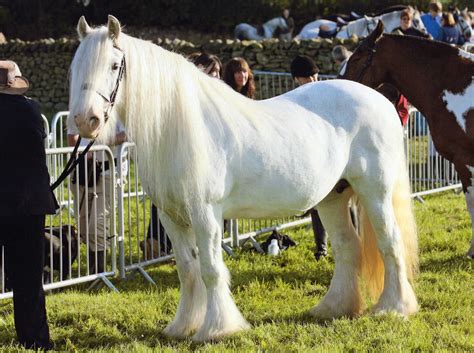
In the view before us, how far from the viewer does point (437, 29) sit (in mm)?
15680

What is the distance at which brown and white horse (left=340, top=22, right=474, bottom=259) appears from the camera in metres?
6.93

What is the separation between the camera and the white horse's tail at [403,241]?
218 inches

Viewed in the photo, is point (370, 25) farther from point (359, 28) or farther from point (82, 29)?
point (82, 29)

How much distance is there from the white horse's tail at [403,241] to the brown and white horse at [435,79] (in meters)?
1.59

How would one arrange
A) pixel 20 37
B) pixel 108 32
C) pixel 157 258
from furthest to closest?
pixel 20 37
pixel 157 258
pixel 108 32

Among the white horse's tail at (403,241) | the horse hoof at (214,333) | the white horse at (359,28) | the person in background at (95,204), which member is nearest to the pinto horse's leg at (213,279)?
the horse hoof at (214,333)

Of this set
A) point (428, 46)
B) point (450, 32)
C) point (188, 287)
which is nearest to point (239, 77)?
point (428, 46)

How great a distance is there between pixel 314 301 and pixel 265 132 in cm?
161

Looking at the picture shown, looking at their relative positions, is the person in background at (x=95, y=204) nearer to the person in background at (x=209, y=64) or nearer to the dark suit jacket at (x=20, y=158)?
the person in background at (x=209, y=64)

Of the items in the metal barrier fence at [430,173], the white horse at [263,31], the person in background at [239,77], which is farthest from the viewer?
the white horse at [263,31]

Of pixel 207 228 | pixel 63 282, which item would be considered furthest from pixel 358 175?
pixel 63 282

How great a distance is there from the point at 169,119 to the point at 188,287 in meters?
1.14

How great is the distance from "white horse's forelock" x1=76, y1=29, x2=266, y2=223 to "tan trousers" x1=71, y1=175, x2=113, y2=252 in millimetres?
1873

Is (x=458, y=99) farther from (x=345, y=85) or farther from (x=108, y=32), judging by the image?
(x=108, y=32)
